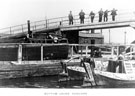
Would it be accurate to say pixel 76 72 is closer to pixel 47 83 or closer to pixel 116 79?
pixel 47 83

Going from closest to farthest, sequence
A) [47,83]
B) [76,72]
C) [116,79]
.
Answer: [116,79] < [47,83] < [76,72]

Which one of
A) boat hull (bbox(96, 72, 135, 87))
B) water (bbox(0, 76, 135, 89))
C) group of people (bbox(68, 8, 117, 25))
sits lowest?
water (bbox(0, 76, 135, 89))

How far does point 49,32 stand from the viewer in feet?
56.9

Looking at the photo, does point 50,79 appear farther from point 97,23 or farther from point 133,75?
point 97,23

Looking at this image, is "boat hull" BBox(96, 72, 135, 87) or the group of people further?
the group of people

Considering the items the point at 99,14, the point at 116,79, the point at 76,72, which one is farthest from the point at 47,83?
the point at 99,14

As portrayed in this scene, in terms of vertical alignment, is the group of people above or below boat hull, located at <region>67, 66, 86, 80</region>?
above

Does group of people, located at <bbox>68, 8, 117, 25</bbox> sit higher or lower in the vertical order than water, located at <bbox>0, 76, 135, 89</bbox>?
higher

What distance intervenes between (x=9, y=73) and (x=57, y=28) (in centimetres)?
599

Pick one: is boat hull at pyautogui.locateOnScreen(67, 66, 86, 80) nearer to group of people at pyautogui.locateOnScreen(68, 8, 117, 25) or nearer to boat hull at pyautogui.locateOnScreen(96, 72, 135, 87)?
boat hull at pyautogui.locateOnScreen(96, 72, 135, 87)

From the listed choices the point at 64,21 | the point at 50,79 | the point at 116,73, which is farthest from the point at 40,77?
the point at 64,21

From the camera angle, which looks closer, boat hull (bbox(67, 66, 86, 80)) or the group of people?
boat hull (bbox(67, 66, 86, 80))

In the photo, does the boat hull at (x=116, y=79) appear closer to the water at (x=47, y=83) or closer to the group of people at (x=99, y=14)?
the water at (x=47, y=83)
